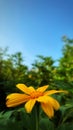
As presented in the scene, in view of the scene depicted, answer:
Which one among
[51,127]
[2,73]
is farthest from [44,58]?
[51,127]

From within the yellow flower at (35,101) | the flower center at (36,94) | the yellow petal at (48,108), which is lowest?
the yellow petal at (48,108)

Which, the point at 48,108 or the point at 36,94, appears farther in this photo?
the point at 36,94

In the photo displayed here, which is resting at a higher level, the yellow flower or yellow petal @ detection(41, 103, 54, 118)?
the yellow flower

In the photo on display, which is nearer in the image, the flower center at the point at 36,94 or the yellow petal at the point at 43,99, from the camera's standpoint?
the yellow petal at the point at 43,99

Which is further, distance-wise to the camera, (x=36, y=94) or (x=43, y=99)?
(x=36, y=94)

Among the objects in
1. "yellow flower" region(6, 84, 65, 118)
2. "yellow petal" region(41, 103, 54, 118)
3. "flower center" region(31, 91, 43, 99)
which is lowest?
"yellow petal" region(41, 103, 54, 118)

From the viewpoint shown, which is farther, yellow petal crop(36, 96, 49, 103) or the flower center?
the flower center

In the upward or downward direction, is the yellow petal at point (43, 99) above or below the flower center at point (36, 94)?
below

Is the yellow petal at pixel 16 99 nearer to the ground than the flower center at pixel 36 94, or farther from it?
nearer to the ground

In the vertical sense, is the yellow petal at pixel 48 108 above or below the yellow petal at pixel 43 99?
below

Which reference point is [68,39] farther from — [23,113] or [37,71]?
[23,113]

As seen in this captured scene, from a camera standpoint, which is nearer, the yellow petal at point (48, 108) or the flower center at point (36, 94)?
the yellow petal at point (48, 108)
